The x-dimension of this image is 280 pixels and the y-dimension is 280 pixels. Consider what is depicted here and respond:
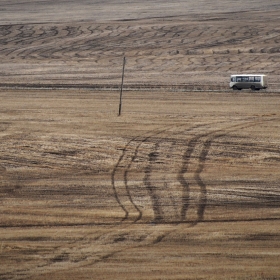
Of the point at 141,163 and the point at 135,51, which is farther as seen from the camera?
the point at 135,51

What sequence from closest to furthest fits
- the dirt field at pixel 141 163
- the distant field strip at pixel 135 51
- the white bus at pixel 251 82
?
the dirt field at pixel 141 163 → the white bus at pixel 251 82 → the distant field strip at pixel 135 51

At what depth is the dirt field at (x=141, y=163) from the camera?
19297 mm

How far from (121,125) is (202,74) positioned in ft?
57.8

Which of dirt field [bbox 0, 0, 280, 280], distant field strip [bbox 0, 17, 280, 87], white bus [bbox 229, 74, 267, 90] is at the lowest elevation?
dirt field [bbox 0, 0, 280, 280]

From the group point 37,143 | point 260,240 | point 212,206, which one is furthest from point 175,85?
point 260,240

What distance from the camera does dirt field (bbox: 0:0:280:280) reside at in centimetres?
1930

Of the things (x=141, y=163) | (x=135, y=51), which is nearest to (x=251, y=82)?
(x=135, y=51)

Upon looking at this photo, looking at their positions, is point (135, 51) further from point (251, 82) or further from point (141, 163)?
point (141, 163)

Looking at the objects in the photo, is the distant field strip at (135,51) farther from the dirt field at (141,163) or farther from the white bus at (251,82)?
the white bus at (251,82)

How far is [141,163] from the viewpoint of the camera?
27953 millimetres

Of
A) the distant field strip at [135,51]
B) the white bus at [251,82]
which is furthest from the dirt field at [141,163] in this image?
the white bus at [251,82]

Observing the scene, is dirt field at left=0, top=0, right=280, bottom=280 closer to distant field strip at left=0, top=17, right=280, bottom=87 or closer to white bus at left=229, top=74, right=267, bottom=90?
distant field strip at left=0, top=17, right=280, bottom=87

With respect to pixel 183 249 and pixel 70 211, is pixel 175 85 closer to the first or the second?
pixel 70 211

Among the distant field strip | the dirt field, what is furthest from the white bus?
the distant field strip
